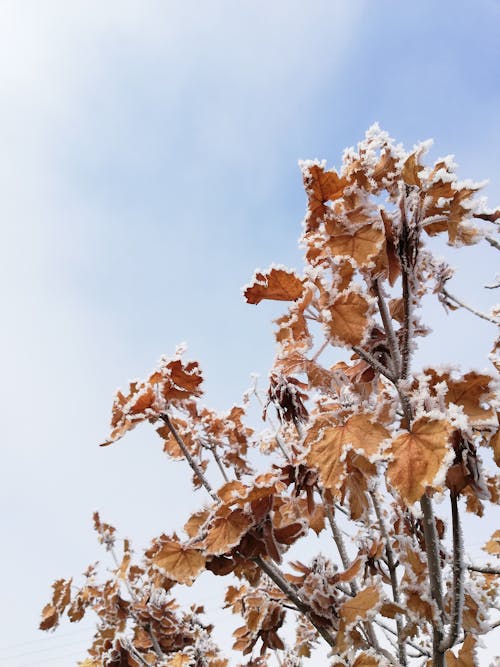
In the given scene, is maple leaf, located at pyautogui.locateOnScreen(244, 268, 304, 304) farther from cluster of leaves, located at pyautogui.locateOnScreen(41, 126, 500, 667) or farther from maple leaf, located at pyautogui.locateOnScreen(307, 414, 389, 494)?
maple leaf, located at pyautogui.locateOnScreen(307, 414, 389, 494)

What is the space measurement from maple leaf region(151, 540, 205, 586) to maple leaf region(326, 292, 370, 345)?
0.87m

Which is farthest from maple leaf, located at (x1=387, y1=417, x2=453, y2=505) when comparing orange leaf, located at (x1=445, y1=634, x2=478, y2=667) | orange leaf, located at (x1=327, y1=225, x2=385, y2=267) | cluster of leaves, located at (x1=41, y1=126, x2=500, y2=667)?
orange leaf, located at (x1=445, y1=634, x2=478, y2=667)

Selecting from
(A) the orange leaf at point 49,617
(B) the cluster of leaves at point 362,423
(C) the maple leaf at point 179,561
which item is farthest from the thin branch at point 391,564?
(A) the orange leaf at point 49,617

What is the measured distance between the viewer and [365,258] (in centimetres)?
122

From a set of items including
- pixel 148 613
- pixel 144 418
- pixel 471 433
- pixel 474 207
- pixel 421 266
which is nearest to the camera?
pixel 471 433

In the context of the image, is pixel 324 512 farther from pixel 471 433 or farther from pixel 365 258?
pixel 365 258

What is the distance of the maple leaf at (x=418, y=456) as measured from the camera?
107 centimetres

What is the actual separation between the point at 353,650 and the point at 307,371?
1008mm

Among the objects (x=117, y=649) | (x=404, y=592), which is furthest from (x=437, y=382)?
(x=117, y=649)

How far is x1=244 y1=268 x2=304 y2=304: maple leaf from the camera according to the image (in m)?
1.34

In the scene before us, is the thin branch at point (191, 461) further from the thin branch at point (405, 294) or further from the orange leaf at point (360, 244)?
the orange leaf at point (360, 244)

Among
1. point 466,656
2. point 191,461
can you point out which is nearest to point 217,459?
point 191,461

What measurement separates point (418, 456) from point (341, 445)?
0.63 feet

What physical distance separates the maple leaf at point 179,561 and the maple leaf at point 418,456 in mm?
816
